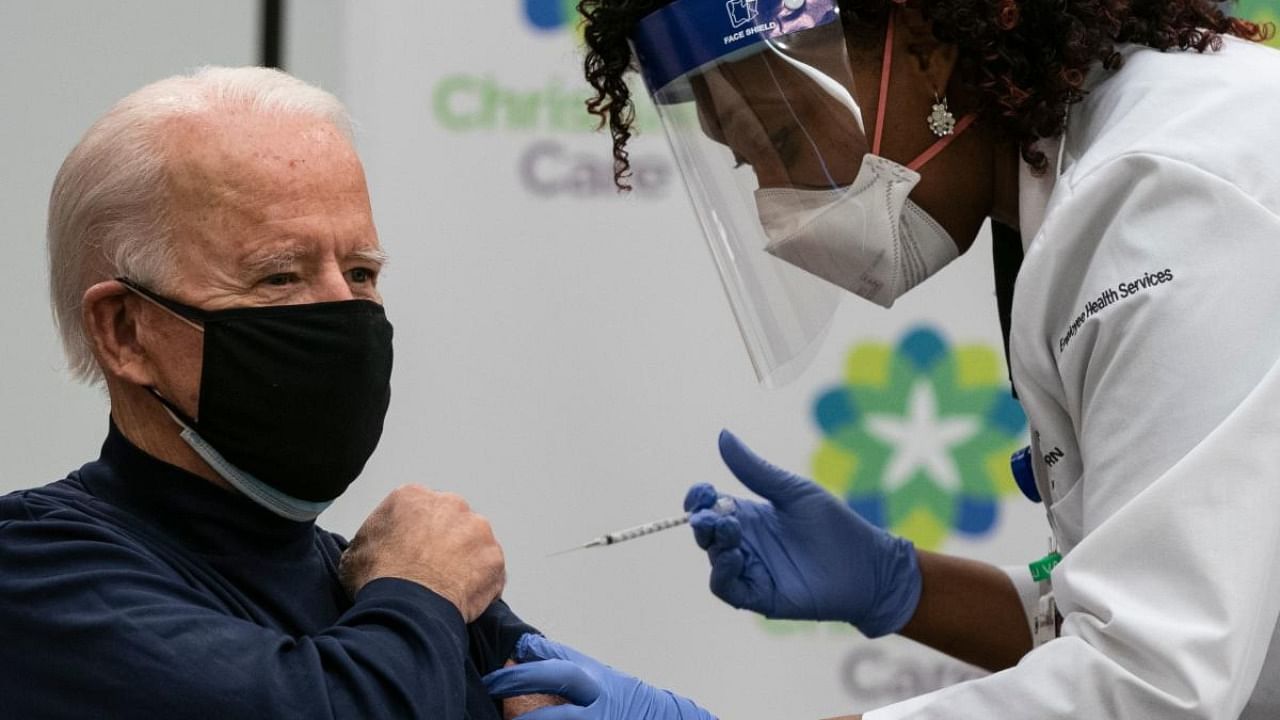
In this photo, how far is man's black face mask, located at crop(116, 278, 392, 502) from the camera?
1.28 m

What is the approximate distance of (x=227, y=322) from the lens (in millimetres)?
1273

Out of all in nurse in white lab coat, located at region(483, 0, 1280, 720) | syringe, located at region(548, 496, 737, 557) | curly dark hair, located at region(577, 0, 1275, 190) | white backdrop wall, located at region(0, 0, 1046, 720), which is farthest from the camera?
white backdrop wall, located at region(0, 0, 1046, 720)

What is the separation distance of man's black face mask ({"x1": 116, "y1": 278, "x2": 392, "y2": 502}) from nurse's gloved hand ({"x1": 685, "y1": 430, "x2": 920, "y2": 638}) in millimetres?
859

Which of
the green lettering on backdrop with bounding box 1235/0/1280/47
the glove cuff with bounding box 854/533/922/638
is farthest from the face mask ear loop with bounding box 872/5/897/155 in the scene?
the green lettering on backdrop with bounding box 1235/0/1280/47

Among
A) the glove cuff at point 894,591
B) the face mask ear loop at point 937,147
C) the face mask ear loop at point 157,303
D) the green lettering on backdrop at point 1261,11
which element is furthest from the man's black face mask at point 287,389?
the green lettering on backdrop at point 1261,11

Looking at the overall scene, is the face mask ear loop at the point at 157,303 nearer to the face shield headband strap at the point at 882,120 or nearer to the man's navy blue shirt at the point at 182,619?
the man's navy blue shirt at the point at 182,619

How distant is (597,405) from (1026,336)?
1.14 meters

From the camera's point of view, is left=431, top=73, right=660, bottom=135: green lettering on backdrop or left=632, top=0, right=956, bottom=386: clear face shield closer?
left=632, top=0, right=956, bottom=386: clear face shield

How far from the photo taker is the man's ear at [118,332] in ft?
4.26

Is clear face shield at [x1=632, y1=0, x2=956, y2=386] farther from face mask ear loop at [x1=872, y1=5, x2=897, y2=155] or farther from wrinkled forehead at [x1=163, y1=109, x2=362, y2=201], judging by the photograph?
wrinkled forehead at [x1=163, y1=109, x2=362, y2=201]

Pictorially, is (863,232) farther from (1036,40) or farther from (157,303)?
(157,303)

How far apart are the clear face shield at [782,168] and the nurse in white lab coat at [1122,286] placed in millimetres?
12

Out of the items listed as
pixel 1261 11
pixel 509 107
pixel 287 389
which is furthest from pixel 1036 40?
pixel 1261 11

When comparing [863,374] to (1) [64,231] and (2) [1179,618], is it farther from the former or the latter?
(1) [64,231]
